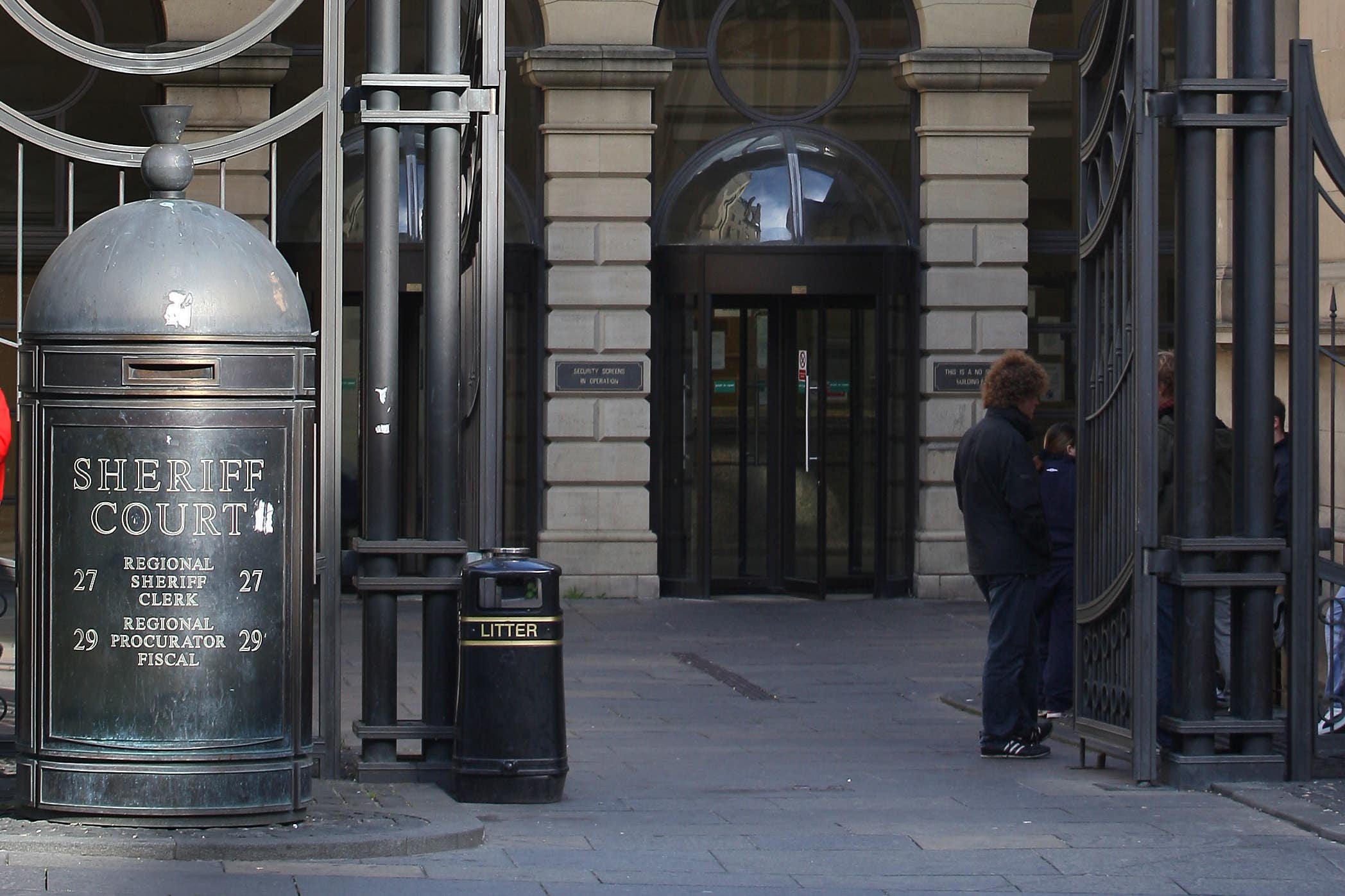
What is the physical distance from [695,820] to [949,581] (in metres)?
9.85

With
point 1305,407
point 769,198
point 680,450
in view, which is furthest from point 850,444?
point 1305,407

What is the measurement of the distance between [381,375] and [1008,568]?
291 centimetres

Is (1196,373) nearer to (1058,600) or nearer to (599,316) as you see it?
(1058,600)

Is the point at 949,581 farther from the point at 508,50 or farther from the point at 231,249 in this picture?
the point at 231,249

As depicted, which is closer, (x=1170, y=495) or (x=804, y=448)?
(x=1170, y=495)

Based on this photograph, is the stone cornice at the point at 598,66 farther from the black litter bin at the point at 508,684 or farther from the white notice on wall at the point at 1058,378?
the black litter bin at the point at 508,684

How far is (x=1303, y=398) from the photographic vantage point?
8.28 m

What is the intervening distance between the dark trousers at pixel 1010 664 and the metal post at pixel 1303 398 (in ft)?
4.14

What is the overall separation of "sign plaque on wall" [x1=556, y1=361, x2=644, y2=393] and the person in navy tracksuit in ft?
21.7

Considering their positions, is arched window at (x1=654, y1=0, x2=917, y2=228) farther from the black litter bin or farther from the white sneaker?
the black litter bin

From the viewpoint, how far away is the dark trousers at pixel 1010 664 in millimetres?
9133

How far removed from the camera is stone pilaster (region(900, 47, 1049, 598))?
56.0 ft

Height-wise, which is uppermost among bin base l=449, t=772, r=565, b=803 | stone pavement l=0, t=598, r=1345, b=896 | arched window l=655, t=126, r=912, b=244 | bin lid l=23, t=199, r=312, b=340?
arched window l=655, t=126, r=912, b=244

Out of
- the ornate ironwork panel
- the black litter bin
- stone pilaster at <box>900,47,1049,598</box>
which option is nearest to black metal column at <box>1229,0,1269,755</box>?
the black litter bin
